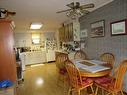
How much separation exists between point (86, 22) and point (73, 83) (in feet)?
9.08

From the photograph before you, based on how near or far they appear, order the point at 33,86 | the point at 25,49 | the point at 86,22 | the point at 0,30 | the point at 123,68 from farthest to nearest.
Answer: the point at 25,49 < the point at 86,22 < the point at 33,86 < the point at 0,30 < the point at 123,68

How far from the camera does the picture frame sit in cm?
307

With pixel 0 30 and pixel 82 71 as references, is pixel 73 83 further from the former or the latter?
pixel 0 30

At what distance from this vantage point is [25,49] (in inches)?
295

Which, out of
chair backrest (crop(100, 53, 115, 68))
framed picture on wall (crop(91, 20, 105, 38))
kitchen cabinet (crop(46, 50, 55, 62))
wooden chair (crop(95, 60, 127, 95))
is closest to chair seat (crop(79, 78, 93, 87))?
wooden chair (crop(95, 60, 127, 95))

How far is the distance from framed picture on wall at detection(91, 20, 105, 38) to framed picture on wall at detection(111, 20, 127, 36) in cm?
44

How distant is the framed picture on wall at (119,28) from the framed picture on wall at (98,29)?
440mm

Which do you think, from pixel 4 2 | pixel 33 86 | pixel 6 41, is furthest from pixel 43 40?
pixel 6 41

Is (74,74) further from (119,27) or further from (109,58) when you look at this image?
(119,27)

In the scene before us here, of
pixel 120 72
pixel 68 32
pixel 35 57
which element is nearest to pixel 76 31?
pixel 68 32

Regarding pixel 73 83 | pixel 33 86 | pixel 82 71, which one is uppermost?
pixel 82 71

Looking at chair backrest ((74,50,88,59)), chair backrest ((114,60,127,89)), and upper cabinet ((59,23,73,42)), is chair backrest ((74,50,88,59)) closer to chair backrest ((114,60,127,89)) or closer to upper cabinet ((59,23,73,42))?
upper cabinet ((59,23,73,42))

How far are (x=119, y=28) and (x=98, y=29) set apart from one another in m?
0.91

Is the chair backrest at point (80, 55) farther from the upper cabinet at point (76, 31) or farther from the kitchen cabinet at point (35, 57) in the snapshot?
the kitchen cabinet at point (35, 57)
